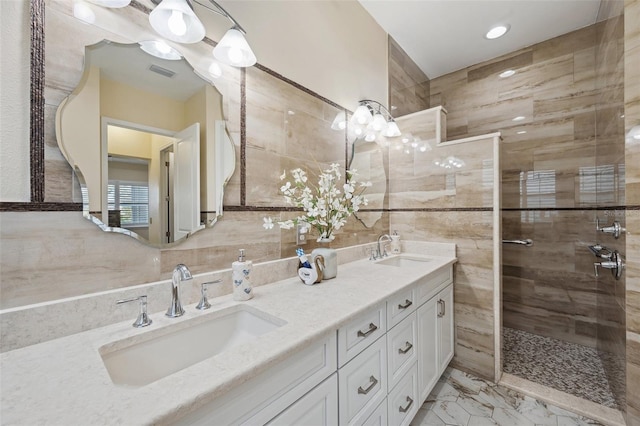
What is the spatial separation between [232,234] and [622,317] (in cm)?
215

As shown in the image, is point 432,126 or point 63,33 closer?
point 63,33

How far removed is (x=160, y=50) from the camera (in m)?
1.06

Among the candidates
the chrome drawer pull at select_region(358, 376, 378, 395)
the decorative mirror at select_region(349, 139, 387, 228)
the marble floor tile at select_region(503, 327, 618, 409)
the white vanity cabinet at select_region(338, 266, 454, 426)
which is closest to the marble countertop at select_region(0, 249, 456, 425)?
the white vanity cabinet at select_region(338, 266, 454, 426)

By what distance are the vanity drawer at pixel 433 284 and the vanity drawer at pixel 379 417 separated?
58cm

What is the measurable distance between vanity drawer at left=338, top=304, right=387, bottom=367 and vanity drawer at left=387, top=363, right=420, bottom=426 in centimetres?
36

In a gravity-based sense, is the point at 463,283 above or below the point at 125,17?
below

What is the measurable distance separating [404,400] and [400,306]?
0.50 metres

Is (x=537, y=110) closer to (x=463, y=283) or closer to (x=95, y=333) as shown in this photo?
(x=463, y=283)

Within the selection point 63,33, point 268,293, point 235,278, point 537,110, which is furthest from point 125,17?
point 537,110

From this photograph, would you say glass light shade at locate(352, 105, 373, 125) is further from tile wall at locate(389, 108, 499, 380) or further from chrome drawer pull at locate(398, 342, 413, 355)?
chrome drawer pull at locate(398, 342, 413, 355)

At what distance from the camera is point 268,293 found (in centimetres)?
124

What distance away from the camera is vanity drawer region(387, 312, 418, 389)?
4.20ft

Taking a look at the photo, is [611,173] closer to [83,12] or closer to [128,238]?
[128,238]

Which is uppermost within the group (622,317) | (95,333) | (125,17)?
(125,17)
